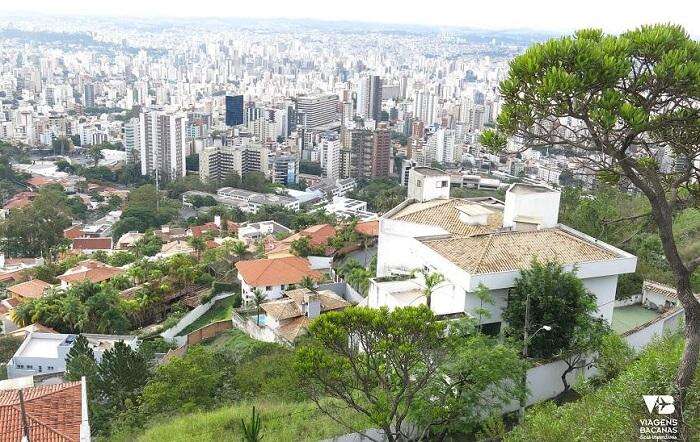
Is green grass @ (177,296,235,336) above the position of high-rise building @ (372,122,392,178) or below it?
above

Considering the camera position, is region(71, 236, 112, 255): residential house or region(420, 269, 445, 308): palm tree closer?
region(420, 269, 445, 308): palm tree

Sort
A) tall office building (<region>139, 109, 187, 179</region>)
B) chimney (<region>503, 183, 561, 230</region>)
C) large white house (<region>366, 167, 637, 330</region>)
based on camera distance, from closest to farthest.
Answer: large white house (<region>366, 167, 637, 330</region>), chimney (<region>503, 183, 561, 230</region>), tall office building (<region>139, 109, 187, 179</region>)

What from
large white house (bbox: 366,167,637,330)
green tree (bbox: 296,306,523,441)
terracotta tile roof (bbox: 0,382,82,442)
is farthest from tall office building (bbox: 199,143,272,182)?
green tree (bbox: 296,306,523,441)

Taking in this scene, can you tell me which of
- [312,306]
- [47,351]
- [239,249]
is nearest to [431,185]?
[312,306]

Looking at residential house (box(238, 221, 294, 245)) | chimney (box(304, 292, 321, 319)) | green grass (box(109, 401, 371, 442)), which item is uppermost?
green grass (box(109, 401, 371, 442))

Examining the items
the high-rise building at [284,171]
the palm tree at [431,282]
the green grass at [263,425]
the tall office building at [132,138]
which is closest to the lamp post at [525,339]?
the palm tree at [431,282]

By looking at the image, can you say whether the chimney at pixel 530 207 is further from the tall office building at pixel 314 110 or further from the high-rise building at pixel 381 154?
the tall office building at pixel 314 110

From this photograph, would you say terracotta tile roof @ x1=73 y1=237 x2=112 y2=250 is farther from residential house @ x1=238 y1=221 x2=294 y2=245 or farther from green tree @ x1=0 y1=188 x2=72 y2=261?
residential house @ x1=238 y1=221 x2=294 y2=245
